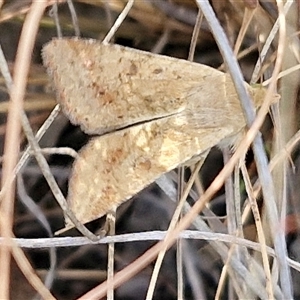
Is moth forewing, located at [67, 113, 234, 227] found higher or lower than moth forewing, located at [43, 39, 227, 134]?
lower

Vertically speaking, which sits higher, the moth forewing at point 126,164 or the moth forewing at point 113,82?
the moth forewing at point 113,82

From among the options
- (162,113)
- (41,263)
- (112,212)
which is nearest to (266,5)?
(162,113)

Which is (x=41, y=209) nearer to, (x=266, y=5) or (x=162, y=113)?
(x=162, y=113)

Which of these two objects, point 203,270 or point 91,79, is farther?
point 203,270

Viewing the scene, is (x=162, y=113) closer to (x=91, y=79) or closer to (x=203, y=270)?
(x=91, y=79)

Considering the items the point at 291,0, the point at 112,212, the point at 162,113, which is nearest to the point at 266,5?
the point at 291,0

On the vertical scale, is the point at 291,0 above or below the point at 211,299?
above

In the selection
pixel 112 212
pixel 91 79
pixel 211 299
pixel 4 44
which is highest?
pixel 4 44
